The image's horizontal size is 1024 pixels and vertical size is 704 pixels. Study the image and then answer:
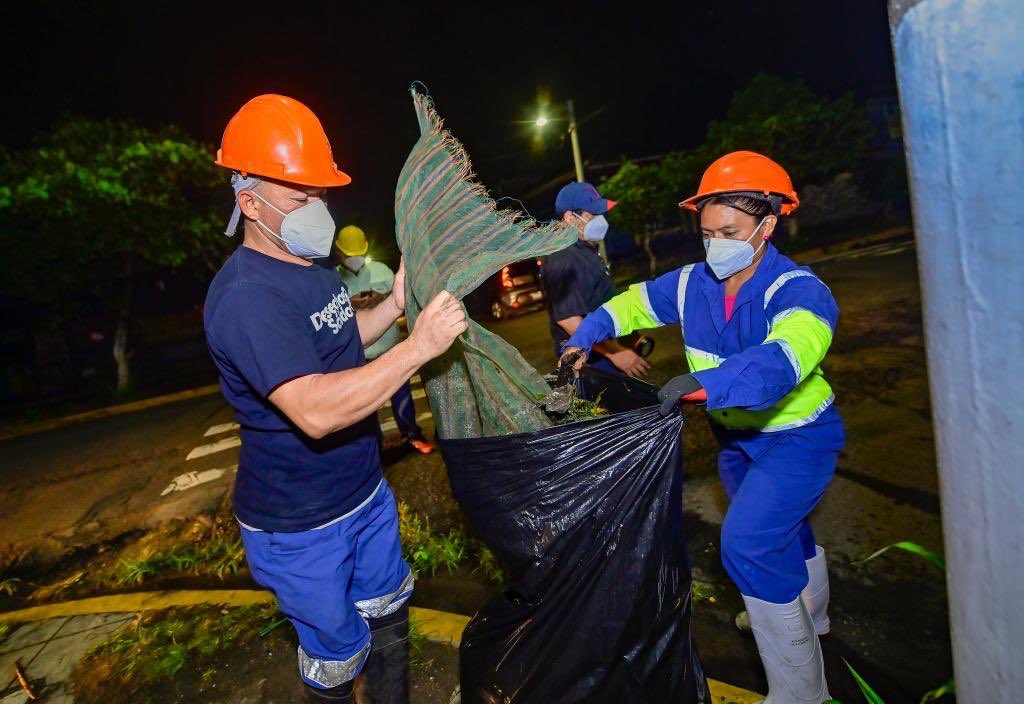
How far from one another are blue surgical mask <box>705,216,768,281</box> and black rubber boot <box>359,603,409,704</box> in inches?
71.3

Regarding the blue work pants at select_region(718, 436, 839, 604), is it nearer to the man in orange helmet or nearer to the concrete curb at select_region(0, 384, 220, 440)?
the man in orange helmet

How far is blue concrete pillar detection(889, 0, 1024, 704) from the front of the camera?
0.63 metres

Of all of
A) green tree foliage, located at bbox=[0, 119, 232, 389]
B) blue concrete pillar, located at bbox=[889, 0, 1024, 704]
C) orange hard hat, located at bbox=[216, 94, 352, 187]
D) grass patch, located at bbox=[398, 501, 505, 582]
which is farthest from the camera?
green tree foliage, located at bbox=[0, 119, 232, 389]

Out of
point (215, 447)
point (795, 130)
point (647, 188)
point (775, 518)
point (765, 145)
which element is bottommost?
point (215, 447)

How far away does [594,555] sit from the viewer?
1535mm

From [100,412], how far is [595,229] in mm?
11091

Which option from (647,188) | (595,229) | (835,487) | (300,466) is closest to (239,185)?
(300,466)

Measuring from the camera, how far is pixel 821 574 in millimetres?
2059

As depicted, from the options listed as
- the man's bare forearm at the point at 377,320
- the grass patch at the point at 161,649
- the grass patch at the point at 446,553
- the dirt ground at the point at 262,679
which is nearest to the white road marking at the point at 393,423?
the grass patch at the point at 446,553

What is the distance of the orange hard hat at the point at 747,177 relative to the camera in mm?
1811

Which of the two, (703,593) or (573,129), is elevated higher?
(573,129)

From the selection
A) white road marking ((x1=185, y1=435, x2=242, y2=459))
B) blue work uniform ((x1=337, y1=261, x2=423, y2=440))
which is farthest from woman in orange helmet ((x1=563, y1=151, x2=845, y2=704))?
white road marking ((x1=185, y1=435, x2=242, y2=459))

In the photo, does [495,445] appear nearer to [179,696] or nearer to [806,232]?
[179,696]

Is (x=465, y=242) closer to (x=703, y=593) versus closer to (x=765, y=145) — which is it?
(x=703, y=593)
